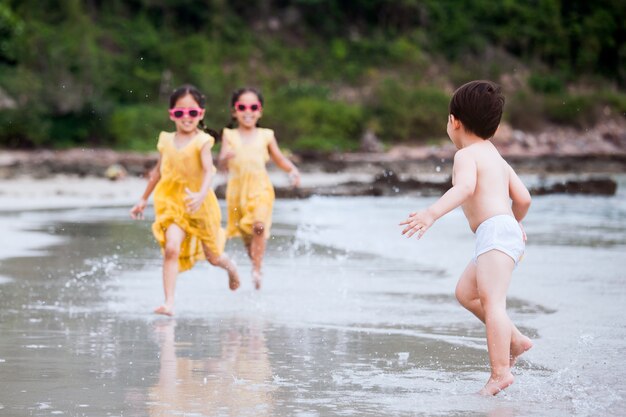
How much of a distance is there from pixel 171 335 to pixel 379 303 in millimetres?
1997

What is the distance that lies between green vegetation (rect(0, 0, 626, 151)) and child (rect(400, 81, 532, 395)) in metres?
29.5

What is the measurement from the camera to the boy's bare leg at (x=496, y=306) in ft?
20.1

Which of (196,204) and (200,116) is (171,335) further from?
(200,116)

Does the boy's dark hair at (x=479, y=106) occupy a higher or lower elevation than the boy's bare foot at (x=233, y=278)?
higher

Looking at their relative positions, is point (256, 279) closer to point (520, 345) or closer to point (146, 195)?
point (146, 195)

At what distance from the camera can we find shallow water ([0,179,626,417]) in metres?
6.01

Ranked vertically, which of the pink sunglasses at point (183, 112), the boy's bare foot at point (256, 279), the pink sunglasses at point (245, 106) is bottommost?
the boy's bare foot at point (256, 279)

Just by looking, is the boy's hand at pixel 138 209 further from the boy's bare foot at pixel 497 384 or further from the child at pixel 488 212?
the boy's bare foot at pixel 497 384

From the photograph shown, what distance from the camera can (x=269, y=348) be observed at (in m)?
7.42

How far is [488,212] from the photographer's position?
636 cm

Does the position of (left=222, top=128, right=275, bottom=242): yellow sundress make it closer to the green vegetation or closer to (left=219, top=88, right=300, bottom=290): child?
(left=219, top=88, right=300, bottom=290): child

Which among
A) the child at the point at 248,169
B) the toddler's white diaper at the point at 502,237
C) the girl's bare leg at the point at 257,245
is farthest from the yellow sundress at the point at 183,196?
the toddler's white diaper at the point at 502,237

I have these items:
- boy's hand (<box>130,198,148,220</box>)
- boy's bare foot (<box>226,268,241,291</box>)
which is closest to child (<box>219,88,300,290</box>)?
boy's bare foot (<box>226,268,241,291</box>)

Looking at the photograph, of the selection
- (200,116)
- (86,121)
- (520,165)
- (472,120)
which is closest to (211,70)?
(86,121)
